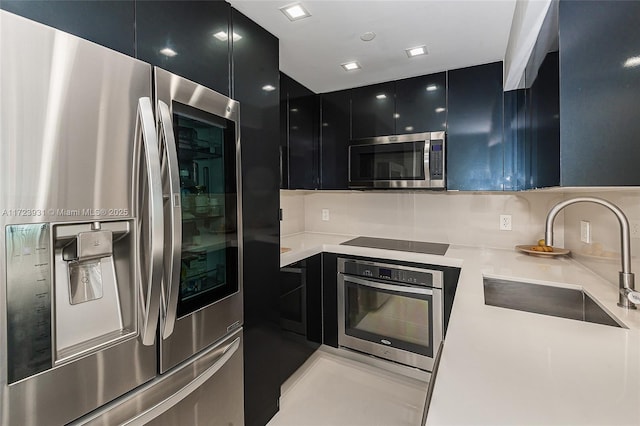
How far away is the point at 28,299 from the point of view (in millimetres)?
701

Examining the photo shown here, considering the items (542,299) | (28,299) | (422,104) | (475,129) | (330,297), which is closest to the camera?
(28,299)

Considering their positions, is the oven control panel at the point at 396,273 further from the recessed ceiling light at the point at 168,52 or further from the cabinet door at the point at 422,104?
the recessed ceiling light at the point at 168,52

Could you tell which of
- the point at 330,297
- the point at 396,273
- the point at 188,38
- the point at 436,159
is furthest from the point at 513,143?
the point at 188,38

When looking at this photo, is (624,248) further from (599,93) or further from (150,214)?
(150,214)

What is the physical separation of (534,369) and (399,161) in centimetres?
178

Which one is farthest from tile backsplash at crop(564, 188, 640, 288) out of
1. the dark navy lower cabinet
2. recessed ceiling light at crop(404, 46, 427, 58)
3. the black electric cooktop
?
the dark navy lower cabinet

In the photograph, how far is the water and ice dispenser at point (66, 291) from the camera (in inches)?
27.0

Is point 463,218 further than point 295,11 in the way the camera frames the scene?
Yes

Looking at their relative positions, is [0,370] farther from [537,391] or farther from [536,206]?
[536,206]

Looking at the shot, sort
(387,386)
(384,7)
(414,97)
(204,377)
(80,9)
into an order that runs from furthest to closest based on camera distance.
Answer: (414,97) → (387,386) → (384,7) → (204,377) → (80,9)

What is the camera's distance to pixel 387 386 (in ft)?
7.05

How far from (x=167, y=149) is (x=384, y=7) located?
1277mm

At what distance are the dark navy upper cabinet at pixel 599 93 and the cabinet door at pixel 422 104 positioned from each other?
128cm

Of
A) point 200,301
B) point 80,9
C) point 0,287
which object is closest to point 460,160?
point 200,301
